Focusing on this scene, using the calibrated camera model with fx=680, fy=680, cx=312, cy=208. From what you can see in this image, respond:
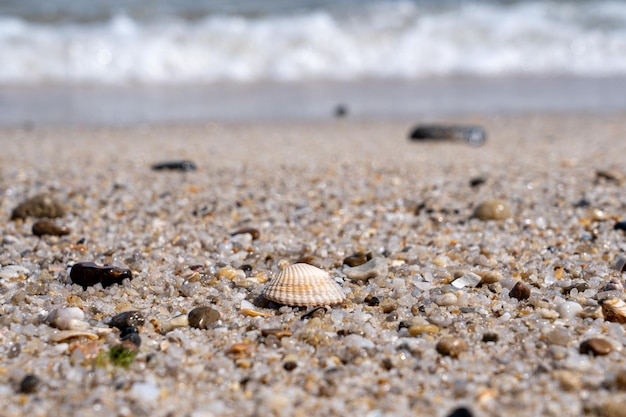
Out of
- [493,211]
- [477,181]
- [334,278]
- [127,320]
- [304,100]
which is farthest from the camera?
[304,100]

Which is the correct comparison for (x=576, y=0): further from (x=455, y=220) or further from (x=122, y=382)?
(x=122, y=382)

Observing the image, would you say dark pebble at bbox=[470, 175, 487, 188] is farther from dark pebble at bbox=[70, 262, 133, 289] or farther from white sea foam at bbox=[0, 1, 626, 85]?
white sea foam at bbox=[0, 1, 626, 85]

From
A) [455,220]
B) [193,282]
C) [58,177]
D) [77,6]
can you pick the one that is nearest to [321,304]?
[193,282]

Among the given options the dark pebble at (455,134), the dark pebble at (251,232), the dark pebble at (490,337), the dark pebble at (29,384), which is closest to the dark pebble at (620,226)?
the dark pebble at (490,337)

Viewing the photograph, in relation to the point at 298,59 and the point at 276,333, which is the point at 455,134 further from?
the point at 298,59

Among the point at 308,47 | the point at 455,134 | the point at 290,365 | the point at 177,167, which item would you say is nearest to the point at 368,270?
the point at 290,365

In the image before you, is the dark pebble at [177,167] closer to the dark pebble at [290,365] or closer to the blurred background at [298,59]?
the dark pebble at [290,365]

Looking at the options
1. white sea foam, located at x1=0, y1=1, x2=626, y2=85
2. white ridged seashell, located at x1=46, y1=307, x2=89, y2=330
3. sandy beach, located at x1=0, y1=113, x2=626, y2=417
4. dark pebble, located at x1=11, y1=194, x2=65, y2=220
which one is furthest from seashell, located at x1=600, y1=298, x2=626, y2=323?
white sea foam, located at x1=0, y1=1, x2=626, y2=85
